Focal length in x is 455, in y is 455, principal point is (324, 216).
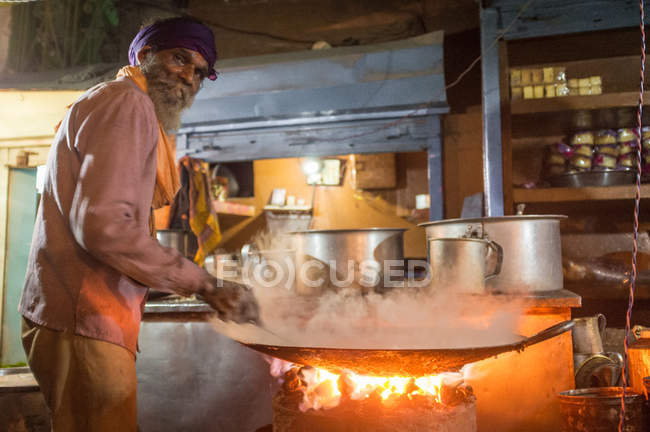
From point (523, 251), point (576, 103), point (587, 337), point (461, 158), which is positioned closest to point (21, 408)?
point (523, 251)

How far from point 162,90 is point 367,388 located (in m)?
1.45

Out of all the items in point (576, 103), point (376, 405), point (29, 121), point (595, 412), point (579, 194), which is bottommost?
point (595, 412)

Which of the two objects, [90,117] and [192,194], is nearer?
[90,117]

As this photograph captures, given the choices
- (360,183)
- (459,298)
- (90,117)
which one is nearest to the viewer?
(90,117)

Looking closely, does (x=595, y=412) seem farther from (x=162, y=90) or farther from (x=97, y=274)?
(x=162, y=90)

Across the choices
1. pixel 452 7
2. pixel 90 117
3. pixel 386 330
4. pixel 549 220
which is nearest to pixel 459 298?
pixel 386 330

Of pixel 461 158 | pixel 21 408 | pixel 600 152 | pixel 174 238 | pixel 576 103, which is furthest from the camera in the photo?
pixel 461 158

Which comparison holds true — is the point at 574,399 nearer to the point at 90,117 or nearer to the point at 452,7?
the point at 90,117

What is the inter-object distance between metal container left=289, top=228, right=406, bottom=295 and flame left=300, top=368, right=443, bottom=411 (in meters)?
0.76

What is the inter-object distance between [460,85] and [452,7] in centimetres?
97

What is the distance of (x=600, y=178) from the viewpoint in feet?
11.5

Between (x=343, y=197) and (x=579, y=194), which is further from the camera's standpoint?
(x=343, y=197)

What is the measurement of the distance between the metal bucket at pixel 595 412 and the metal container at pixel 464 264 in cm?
65

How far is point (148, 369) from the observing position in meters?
3.04
